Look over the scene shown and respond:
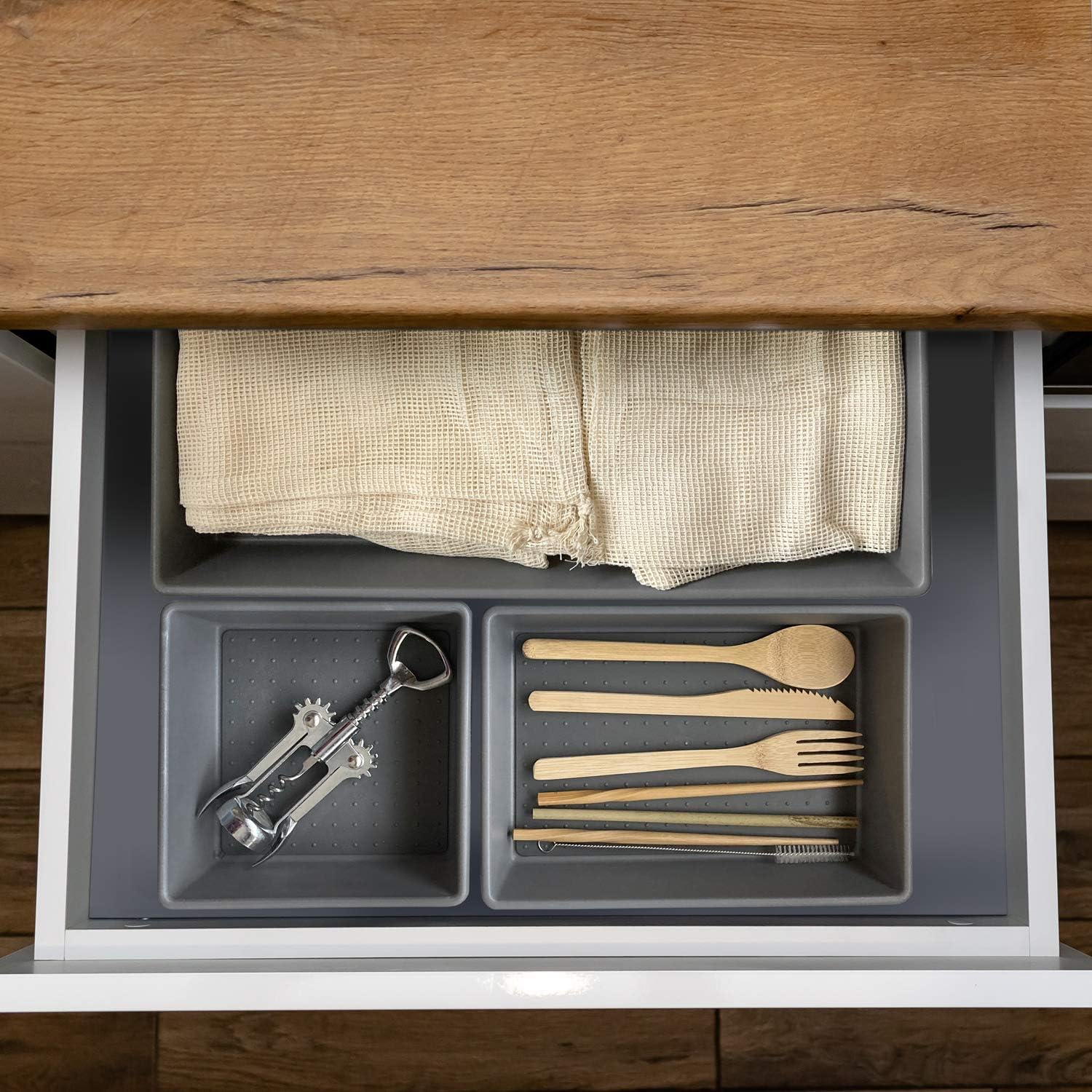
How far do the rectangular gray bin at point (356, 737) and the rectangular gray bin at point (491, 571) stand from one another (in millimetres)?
51

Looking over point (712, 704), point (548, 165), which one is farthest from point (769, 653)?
point (548, 165)

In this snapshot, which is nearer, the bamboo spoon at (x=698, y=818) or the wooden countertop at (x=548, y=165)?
the wooden countertop at (x=548, y=165)

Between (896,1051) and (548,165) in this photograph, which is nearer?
(548,165)

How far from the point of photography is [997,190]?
51cm

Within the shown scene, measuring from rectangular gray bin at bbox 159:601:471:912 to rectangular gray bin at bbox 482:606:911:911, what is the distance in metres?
0.06

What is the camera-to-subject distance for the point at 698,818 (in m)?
0.88

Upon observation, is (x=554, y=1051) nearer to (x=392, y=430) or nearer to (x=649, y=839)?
(x=649, y=839)

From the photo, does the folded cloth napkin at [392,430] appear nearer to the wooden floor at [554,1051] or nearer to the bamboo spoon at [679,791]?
the bamboo spoon at [679,791]

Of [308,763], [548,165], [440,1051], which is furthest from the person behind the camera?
[440,1051]

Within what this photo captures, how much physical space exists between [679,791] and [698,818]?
0.03 m

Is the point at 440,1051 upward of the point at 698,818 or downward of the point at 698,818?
downward

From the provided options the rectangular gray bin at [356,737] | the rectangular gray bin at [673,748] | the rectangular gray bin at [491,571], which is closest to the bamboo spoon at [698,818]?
the rectangular gray bin at [673,748]

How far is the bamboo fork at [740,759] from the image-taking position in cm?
87

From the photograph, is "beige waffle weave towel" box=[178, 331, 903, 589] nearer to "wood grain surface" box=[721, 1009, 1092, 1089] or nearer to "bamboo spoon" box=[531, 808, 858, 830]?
"bamboo spoon" box=[531, 808, 858, 830]
